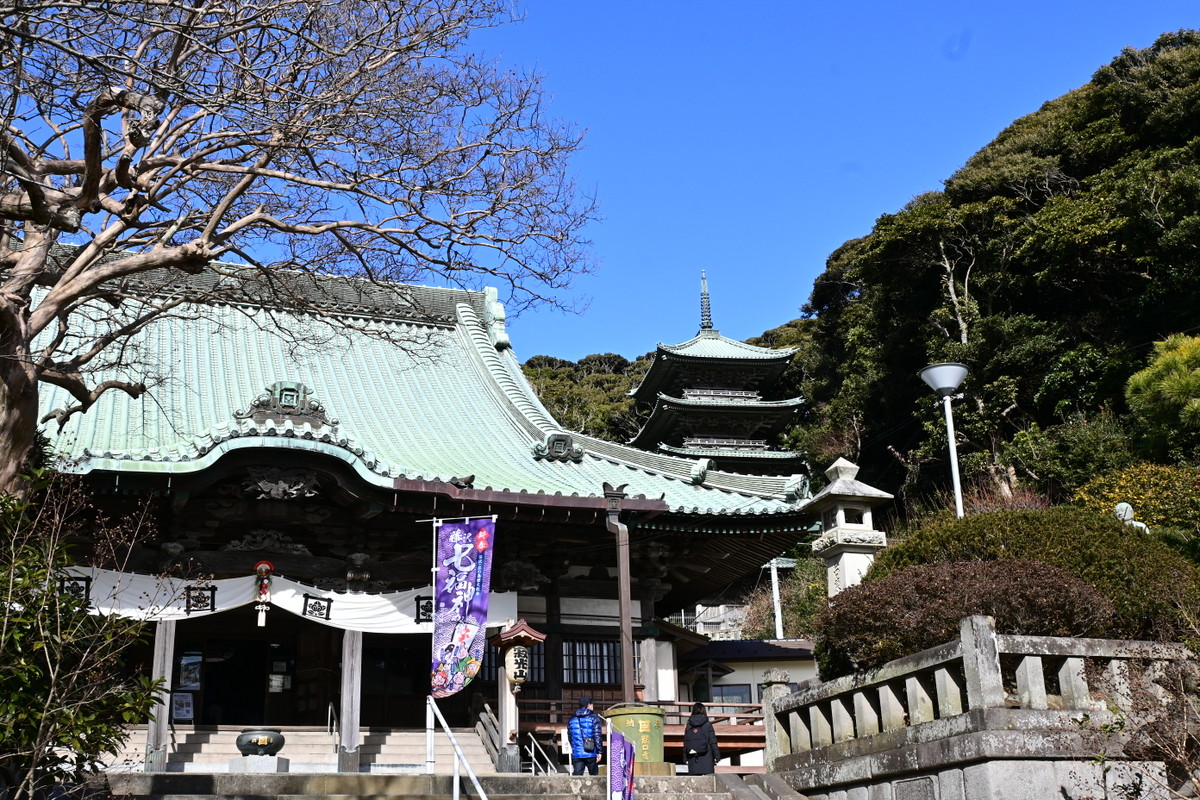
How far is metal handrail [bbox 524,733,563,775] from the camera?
13.6 meters

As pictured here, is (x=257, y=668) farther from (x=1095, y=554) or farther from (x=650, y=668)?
(x=1095, y=554)

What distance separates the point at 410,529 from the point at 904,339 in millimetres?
27607

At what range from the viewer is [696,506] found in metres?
15.2

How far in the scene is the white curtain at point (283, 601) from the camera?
1327 cm

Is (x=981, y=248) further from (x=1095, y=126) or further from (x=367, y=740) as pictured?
(x=367, y=740)

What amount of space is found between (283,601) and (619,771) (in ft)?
20.9

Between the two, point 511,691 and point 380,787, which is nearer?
point 380,787

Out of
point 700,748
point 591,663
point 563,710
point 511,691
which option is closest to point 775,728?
point 700,748

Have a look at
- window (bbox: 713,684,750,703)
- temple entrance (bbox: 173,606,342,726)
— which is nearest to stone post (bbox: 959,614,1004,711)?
temple entrance (bbox: 173,606,342,726)

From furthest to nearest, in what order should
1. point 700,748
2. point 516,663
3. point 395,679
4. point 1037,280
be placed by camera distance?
point 1037,280
point 395,679
point 516,663
point 700,748

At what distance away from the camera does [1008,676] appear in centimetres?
876

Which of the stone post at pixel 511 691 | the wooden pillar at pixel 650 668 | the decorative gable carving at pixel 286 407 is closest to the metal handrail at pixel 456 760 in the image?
the stone post at pixel 511 691

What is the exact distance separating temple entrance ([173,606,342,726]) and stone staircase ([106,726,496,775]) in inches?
43.2

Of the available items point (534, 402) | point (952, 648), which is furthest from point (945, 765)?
point (534, 402)
